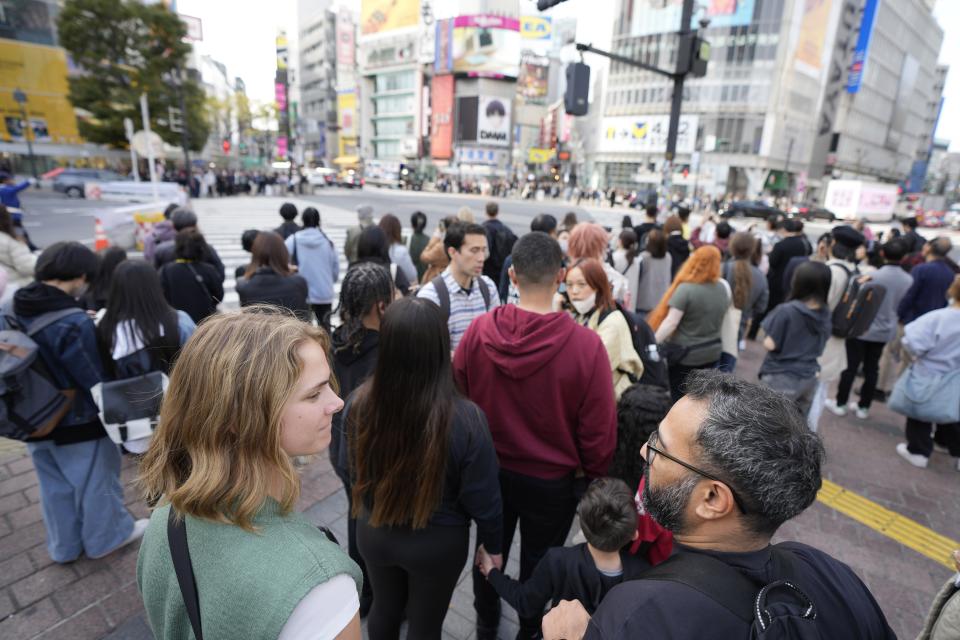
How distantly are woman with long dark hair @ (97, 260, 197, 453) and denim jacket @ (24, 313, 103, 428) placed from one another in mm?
63

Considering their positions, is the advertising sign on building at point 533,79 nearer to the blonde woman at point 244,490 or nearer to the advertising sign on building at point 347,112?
the advertising sign on building at point 347,112

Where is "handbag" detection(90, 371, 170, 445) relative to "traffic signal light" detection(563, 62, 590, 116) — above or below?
below

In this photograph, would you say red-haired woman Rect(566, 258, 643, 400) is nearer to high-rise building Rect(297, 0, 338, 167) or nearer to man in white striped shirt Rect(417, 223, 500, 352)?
man in white striped shirt Rect(417, 223, 500, 352)

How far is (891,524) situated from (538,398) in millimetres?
3602

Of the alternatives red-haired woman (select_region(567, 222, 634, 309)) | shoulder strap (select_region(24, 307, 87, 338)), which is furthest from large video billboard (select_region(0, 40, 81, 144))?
red-haired woman (select_region(567, 222, 634, 309))

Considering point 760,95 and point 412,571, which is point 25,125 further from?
point 760,95

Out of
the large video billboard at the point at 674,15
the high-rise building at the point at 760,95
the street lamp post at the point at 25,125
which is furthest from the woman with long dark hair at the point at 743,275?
the large video billboard at the point at 674,15

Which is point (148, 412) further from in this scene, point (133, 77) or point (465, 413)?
point (133, 77)

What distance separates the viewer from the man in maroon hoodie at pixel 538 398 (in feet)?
7.38

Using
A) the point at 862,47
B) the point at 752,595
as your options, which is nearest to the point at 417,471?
the point at 752,595

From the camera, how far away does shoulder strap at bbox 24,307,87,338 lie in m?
2.62

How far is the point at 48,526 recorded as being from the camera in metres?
2.95

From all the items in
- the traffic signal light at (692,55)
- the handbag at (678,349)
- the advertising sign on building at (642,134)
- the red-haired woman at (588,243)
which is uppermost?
the advertising sign on building at (642,134)

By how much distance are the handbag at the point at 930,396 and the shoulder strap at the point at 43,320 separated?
658 cm
